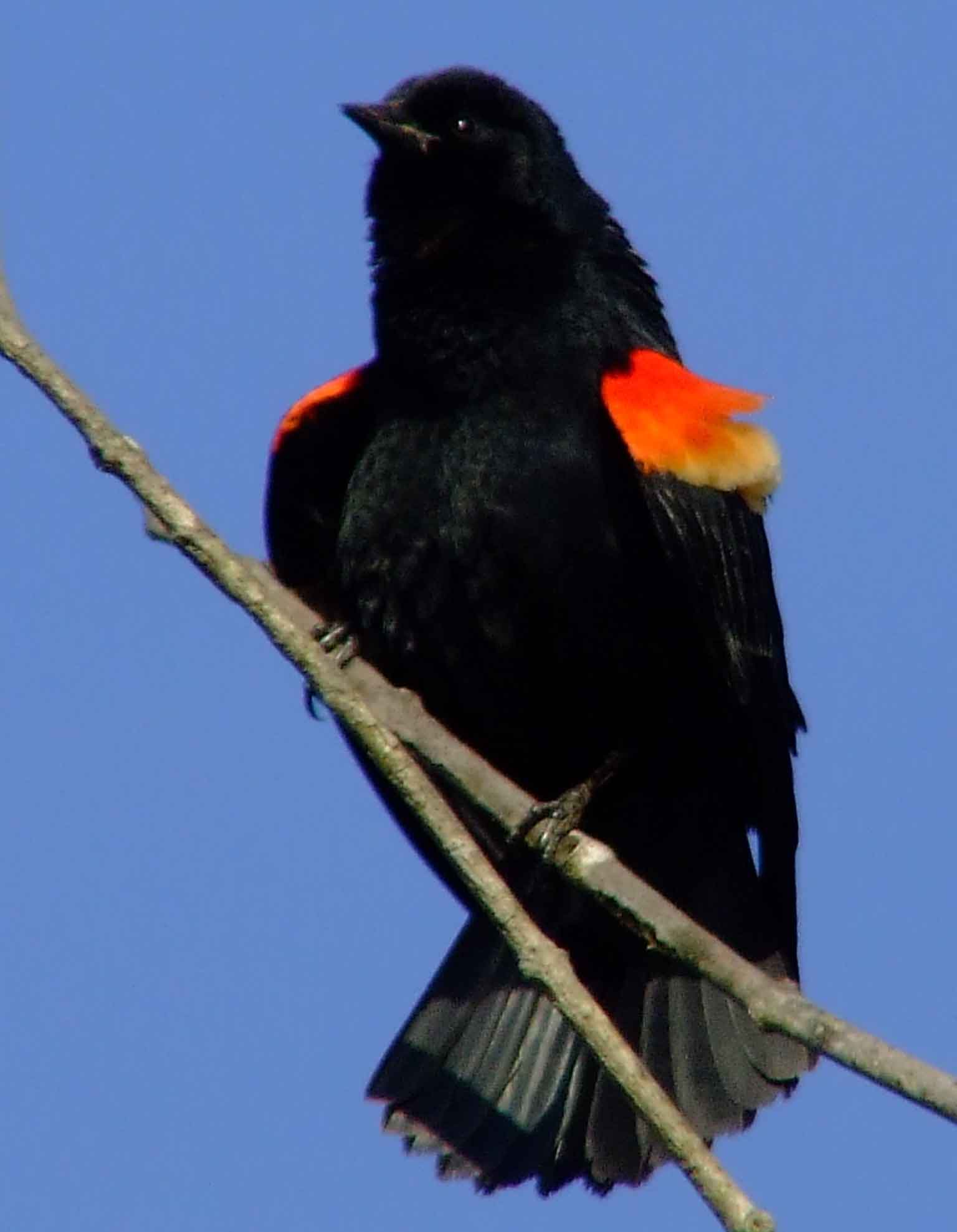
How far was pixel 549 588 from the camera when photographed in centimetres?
450

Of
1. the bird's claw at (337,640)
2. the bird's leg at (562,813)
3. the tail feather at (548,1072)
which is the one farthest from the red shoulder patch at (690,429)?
the tail feather at (548,1072)

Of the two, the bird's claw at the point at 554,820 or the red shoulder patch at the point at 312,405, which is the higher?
the red shoulder patch at the point at 312,405

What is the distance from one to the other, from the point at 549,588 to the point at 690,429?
0.47 m

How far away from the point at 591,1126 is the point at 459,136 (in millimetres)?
2380

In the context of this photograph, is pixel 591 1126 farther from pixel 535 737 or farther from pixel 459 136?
pixel 459 136

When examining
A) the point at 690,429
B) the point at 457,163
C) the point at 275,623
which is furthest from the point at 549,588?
the point at 275,623

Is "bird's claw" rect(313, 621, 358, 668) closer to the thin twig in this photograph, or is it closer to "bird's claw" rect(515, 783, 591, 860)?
"bird's claw" rect(515, 783, 591, 860)

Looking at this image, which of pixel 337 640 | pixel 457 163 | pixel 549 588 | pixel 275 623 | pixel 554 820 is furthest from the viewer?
pixel 457 163

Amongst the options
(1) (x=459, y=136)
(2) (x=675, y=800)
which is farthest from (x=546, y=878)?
(1) (x=459, y=136)

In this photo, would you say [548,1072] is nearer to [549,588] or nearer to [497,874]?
[549,588]

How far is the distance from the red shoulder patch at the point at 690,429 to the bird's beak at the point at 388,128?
737 mm

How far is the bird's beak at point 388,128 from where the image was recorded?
192 inches

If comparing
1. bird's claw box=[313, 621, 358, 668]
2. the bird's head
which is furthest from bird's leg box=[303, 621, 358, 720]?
the bird's head

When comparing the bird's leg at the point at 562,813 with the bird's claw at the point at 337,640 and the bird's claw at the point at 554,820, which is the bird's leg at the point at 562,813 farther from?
the bird's claw at the point at 337,640
